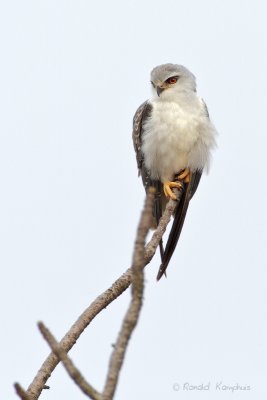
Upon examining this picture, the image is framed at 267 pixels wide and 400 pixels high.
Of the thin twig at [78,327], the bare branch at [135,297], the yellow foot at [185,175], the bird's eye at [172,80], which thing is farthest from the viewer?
the bird's eye at [172,80]

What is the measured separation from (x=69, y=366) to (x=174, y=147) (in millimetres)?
4375

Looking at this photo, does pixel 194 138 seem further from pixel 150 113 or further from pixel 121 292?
pixel 121 292

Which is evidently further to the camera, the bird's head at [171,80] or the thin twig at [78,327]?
the bird's head at [171,80]

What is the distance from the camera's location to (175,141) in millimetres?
6590

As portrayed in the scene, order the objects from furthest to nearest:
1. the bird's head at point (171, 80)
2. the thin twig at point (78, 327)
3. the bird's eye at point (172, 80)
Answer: the bird's eye at point (172, 80) → the bird's head at point (171, 80) → the thin twig at point (78, 327)

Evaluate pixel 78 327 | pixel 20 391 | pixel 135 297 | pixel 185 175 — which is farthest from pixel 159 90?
pixel 20 391

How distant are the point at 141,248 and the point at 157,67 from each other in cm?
532

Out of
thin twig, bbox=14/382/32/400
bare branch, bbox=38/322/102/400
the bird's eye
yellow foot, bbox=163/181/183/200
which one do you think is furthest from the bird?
thin twig, bbox=14/382/32/400

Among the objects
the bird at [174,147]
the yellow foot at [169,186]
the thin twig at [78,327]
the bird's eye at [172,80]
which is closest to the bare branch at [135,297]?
the thin twig at [78,327]

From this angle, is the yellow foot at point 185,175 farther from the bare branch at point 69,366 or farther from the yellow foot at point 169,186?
the bare branch at point 69,366

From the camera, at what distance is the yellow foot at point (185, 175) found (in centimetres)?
670

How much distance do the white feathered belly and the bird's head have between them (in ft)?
1.04

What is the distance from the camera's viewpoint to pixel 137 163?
7035 millimetres

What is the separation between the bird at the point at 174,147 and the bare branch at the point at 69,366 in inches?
156
